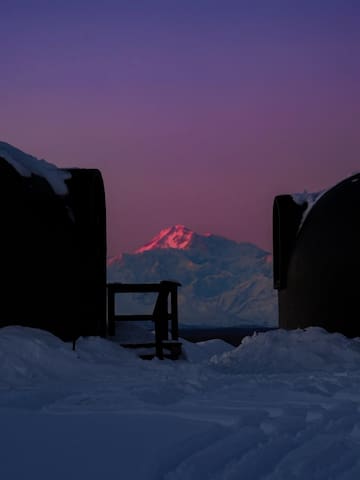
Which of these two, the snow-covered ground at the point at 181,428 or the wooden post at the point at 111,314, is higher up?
the snow-covered ground at the point at 181,428

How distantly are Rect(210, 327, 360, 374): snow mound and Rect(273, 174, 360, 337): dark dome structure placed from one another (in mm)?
1213

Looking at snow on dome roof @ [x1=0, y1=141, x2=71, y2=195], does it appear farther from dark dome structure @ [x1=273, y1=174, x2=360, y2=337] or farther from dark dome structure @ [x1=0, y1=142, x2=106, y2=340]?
dark dome structure @ [x1=273, y1=174, x2=360, y2=337]

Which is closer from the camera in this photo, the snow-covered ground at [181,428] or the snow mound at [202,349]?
the snow-covered ground at [181,428]

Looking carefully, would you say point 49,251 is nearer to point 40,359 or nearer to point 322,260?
point 40,359

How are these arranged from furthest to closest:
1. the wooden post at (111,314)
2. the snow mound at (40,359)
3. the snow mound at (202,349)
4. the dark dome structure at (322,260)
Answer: the snow mound at (202,349) < the wooden post at (111,314) < the dark dome structure at (322,260) < the snow mound at (40,359)

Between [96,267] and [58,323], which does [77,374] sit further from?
[96,267]

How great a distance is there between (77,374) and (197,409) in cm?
458

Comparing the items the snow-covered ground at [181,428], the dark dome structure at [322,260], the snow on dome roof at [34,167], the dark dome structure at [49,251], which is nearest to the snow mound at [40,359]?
the snow-covered ground at [181,428]

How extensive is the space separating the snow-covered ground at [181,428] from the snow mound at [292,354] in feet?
10.7

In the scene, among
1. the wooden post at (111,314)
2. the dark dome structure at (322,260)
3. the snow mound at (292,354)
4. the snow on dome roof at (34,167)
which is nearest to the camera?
the snow mound at (292,354)

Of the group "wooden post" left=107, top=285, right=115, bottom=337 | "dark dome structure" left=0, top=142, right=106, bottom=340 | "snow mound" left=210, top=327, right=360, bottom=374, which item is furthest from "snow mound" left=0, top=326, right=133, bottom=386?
"wooden post" left=107, top=285, right=115, bottom=337

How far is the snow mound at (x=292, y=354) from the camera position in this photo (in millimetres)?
12578

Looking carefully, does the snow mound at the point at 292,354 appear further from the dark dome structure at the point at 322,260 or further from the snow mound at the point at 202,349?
the snow mound at the point at 202,349

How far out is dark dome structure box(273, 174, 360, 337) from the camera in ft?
49.5
